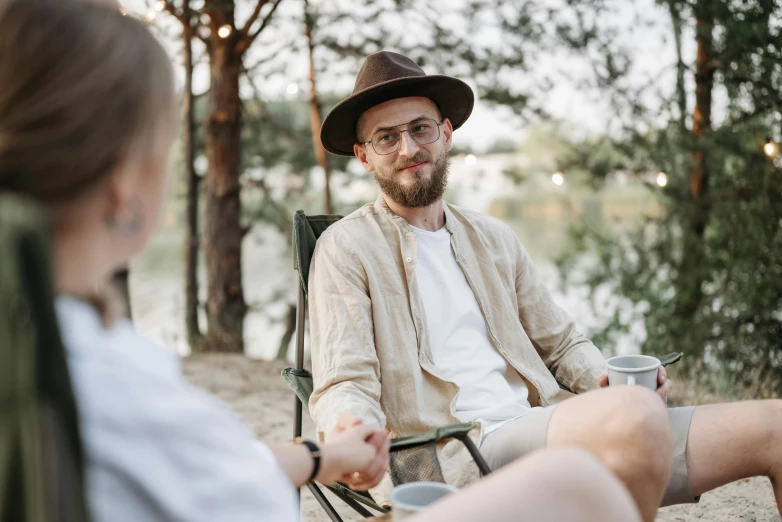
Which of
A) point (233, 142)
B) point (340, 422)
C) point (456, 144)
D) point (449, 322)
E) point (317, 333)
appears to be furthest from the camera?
point (456, 144)

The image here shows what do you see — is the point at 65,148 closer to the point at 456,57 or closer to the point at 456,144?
the point at 456,57

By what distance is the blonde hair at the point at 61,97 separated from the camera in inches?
30.7

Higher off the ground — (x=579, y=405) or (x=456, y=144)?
(x=456, y=144)

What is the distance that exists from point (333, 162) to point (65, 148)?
6316 millimetres

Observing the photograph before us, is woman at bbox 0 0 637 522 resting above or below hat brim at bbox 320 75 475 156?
below

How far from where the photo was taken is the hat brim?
7.40 ft

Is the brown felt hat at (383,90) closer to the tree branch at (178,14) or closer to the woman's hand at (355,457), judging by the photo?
the woman's hand at (355,457)

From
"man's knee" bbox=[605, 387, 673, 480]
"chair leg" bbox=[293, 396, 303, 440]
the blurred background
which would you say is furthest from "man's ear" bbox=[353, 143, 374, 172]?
the blurred background

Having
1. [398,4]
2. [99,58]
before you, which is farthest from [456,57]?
[99,58]

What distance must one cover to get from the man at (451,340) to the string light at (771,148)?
8.66 feet

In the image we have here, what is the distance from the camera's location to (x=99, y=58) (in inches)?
31.5

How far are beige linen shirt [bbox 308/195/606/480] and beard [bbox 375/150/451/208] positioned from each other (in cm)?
7

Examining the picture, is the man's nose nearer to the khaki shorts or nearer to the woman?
the khaki shorts

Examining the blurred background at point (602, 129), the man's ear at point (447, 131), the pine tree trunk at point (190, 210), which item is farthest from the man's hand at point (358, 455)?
the pine tree trunk at point (190, 210)
